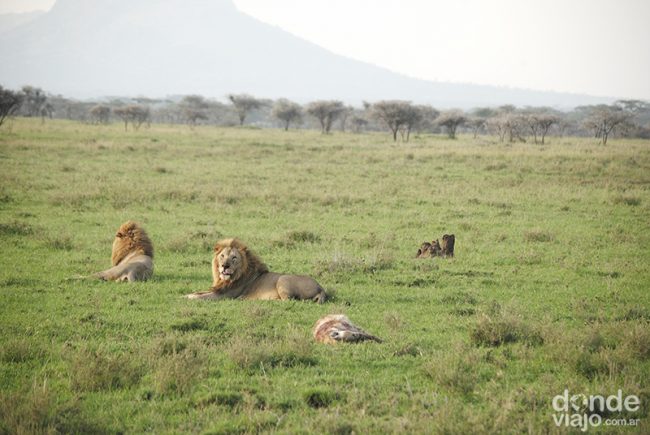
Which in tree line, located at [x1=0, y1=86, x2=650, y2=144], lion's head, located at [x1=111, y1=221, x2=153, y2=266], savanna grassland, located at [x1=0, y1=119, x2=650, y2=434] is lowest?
savanna grassland, located at [x1=0, y1=119, x2=650, y2=434]

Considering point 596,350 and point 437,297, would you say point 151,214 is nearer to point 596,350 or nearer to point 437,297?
point 437,297

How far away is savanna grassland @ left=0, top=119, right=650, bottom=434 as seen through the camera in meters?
5.64

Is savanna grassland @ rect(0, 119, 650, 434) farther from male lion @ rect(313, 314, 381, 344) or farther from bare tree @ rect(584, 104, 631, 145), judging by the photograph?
bare tree @ rect(584, 104, 631, 145)

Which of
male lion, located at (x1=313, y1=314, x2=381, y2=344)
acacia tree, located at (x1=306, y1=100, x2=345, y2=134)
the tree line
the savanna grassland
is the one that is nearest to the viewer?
the savanna grassland

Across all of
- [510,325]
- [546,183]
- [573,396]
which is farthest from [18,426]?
[546,183]

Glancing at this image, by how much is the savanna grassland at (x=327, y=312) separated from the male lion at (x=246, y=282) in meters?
0.38

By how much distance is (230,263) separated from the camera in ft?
31.7

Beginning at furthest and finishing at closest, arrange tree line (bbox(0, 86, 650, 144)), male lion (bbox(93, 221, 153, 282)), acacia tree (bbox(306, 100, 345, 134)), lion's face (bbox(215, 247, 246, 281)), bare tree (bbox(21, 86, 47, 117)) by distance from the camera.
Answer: bare tree (bbox(21, 86, 47, 117)), acacia tree (bbox(306, 100, 345, 134)), tree line (bbox(0, 86, 650, 144)), male lion (bbox(93, 221, 153, 282)), lion's face (bbox(215, 247, 246, 281))

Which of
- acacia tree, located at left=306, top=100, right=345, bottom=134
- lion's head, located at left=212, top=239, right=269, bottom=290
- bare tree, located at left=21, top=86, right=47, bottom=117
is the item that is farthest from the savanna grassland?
bare tree, located at left=21, top=86, right=47, bottom=117

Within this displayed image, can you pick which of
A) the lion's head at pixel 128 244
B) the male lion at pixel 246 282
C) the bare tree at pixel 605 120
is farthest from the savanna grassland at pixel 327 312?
the bare tree at pixel 605 120

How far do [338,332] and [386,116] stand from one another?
58.8 meters

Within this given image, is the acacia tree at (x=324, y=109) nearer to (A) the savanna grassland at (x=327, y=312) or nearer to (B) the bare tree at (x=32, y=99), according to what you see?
(B) the bare tree at (x=32, y=99)

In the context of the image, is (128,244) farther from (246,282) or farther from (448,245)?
(448,245)

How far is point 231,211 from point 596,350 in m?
14.6
